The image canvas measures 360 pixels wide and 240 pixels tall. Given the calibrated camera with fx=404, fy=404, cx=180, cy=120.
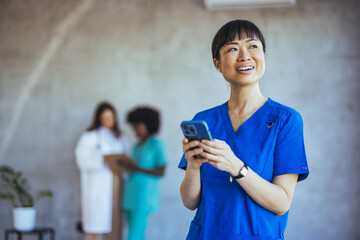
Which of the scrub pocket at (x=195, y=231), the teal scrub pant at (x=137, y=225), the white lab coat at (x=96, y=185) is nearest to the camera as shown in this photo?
the scrub pocket at (x=195, y=231)

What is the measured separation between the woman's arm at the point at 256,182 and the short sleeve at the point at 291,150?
32 mm

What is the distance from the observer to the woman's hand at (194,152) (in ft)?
3.63

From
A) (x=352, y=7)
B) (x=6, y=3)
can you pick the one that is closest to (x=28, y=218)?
(x=6, y=3)

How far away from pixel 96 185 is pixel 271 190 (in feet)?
9.86

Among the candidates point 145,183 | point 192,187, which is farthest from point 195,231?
point 145,183

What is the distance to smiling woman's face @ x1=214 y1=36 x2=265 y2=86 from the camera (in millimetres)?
1229

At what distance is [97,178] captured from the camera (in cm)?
389

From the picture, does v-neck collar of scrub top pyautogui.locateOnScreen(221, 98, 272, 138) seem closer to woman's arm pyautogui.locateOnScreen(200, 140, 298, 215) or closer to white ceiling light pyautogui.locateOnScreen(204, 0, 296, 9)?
woman's arm pyautogui.locateOnScreen(200, 140, 298, 215)

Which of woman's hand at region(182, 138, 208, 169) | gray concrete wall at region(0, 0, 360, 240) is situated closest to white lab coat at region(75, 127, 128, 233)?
gray concrete wall at region(0, 0, 360, 240)

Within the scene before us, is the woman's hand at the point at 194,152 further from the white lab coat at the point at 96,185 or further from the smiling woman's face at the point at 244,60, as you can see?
the white lab coat at the point at 96,185

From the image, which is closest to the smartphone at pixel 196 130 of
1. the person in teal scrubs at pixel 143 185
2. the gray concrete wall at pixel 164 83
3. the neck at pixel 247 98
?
the neck at pixel 247 98

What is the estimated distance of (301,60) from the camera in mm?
4477

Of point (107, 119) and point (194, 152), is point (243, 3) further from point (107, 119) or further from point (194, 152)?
point (194, 152)

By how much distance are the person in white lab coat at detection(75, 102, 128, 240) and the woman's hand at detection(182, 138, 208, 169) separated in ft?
9.18
